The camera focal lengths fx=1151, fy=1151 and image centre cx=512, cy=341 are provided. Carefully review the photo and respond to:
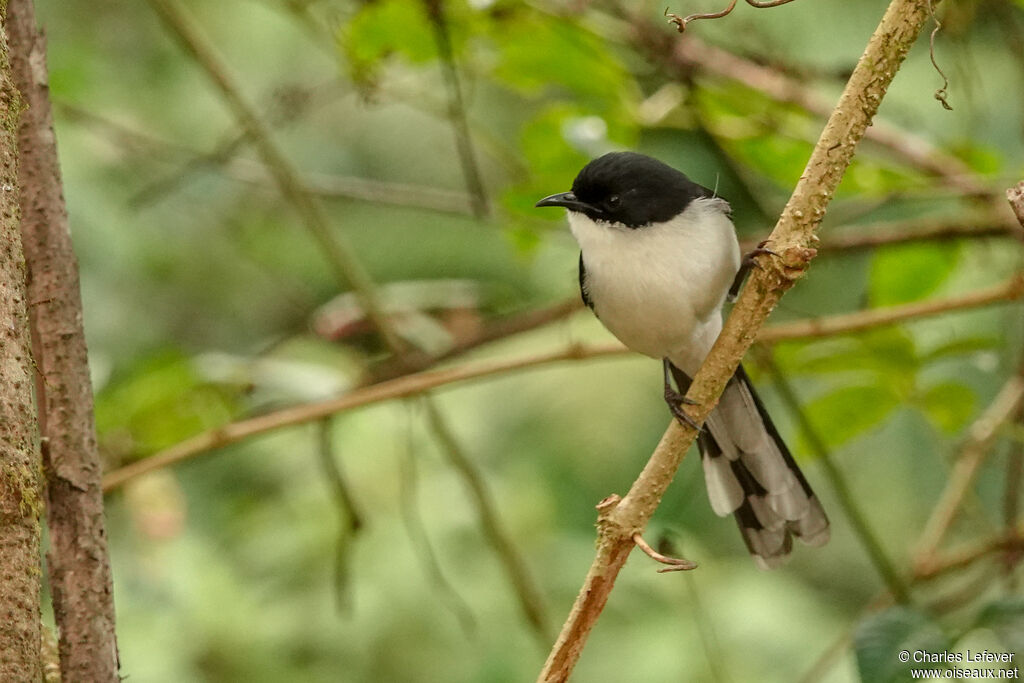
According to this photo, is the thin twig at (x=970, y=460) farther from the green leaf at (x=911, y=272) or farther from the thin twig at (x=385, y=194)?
the thin twig at (x=385, y=194)

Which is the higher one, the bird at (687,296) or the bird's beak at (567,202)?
the bird's beak at (567,202)

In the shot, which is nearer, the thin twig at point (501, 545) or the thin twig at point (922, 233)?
the thin twig at point (501, 545)

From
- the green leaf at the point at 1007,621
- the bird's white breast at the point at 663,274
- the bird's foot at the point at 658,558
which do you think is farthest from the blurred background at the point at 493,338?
the bird's foot at the point at 658,558

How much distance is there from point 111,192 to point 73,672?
4.65 metres

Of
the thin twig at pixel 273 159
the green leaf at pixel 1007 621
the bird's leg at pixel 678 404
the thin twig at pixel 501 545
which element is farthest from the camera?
the thin twig at pixel 501 545

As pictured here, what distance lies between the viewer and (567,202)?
124 inches

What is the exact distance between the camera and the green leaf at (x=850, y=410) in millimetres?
3297

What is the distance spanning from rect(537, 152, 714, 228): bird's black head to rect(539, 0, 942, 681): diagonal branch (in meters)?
1.00

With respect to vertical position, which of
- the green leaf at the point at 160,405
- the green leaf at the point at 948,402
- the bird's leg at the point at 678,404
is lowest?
the bird's leg at the point at 678,404

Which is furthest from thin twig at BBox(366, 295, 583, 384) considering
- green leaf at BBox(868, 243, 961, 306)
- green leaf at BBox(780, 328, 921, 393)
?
green leaf at BBox(868, 243, 961, 306)

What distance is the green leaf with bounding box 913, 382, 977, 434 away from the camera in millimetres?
3309

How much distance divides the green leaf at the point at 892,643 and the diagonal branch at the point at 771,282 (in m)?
0.85

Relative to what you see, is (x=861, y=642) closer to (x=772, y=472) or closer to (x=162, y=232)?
(x=772, y=472)

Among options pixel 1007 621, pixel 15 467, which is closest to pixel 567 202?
pixel 1007 621
